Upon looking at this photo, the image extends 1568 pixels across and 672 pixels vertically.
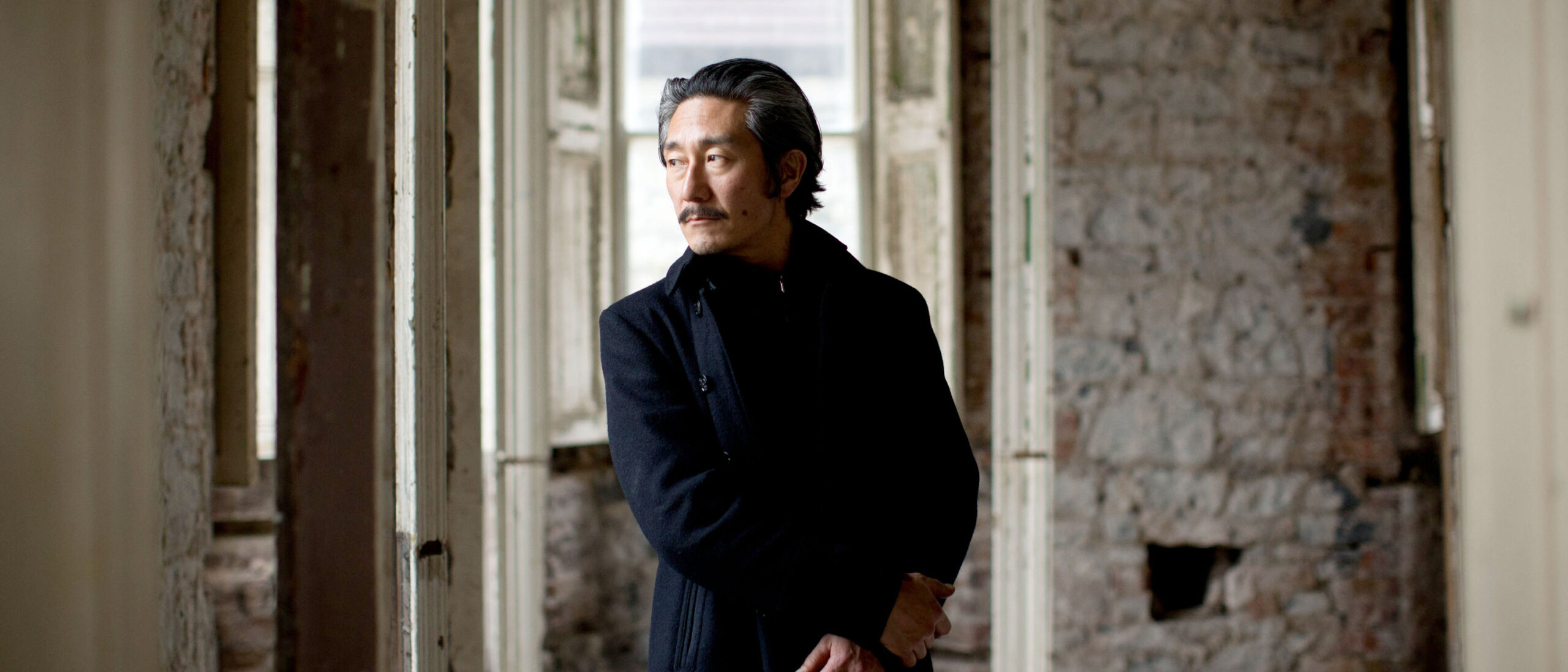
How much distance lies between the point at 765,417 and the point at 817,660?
30 cm

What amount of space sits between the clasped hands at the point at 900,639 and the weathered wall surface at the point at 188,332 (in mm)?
775

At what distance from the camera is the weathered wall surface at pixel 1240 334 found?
2598 millimetres

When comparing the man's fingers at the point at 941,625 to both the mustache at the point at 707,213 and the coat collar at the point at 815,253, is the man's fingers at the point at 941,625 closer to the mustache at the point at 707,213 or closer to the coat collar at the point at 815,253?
the coat collar at the point at 815,253

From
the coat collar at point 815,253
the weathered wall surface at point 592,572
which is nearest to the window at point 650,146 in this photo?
the weathered wall surface at point 592,572

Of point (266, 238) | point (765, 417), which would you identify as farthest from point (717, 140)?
point (266, 238)

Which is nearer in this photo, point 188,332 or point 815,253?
point 815,253

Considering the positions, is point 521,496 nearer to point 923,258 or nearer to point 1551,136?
point 923,258

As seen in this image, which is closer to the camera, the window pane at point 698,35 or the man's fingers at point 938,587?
the man's fingers at point 938,587

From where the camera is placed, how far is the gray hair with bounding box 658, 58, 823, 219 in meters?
1.15

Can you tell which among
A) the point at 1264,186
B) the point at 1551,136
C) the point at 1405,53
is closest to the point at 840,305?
the point at 1551,136

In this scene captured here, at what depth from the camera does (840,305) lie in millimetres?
1192

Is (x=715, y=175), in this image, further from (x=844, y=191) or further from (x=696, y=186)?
(x=844, y=191)

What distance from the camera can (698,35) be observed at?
11.4ft

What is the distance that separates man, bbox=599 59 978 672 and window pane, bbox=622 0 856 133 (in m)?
2.39
